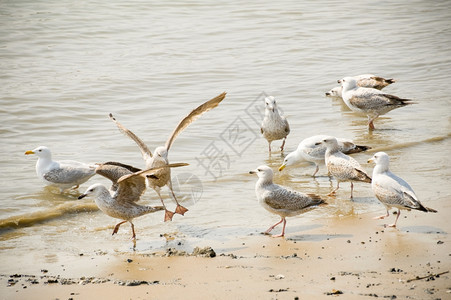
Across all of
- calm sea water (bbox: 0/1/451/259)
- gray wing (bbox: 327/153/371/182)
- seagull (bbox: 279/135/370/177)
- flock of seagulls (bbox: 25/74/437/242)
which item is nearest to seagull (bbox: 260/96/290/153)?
flock of seagulls (bbox: 25/74/437/242)

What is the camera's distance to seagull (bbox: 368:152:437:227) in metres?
7.29

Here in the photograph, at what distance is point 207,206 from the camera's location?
887 cm

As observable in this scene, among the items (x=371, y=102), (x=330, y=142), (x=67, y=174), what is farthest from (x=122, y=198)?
(x=371, y=102)

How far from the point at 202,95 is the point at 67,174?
18.1ft

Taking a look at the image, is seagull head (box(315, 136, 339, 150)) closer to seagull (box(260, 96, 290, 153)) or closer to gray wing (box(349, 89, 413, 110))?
seagull (box(260, 96, 290, 153))

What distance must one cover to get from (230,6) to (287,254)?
17765mm

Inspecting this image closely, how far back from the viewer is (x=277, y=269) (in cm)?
627

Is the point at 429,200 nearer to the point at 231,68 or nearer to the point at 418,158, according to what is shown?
the point at 418,158

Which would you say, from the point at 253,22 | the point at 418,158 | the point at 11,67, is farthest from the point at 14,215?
the point at 253,22

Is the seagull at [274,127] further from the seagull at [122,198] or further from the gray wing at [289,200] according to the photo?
the seagull at [122,198]

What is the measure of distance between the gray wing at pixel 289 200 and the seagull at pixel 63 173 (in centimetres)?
328

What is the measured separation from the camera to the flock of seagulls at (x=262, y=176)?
7637mm

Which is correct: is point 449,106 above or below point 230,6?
below

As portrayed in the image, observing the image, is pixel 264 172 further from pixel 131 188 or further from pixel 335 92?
pixel 335 92
